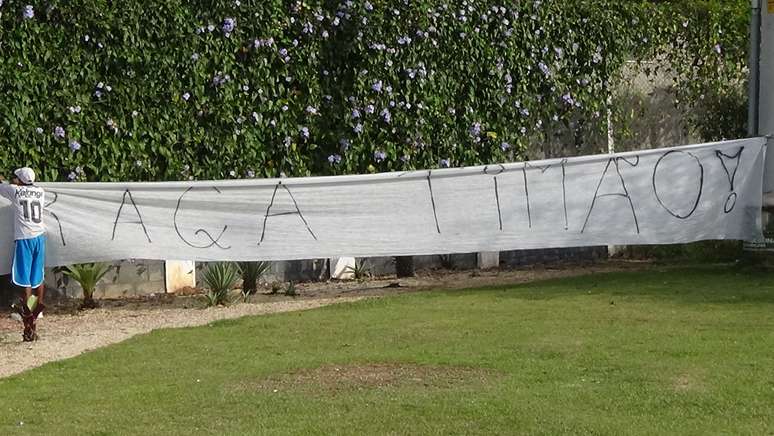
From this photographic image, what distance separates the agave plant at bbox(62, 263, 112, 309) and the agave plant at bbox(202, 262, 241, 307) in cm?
101

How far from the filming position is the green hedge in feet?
37.7

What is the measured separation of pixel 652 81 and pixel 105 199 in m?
7.82

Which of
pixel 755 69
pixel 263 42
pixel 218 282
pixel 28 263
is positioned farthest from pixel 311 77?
pixel 755 69

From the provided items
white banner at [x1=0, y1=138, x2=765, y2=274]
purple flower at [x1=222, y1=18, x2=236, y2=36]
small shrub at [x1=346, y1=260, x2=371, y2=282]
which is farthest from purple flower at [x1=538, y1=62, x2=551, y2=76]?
purple flower at [x1=222, y1=18, x2=236, y2=36]

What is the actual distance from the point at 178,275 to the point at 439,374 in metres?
5.48

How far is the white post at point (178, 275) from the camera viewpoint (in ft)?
42.6

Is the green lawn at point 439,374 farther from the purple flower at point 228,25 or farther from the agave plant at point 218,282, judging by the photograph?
the purple flower at point 228,25

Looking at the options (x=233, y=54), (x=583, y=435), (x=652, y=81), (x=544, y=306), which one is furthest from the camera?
(x=652, y=81)

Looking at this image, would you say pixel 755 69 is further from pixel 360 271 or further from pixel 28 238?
pixel 28 238

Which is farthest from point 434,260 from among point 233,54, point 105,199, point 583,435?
point 583,435

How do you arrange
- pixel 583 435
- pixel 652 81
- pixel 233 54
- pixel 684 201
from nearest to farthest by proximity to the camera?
pixel 583 435 < pixel 233 54 < pixel 684 201 < pixel 652 81

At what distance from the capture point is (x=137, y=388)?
8000 millimetres

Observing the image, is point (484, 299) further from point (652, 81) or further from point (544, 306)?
point (652, 81)

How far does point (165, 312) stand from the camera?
11.6 meters
